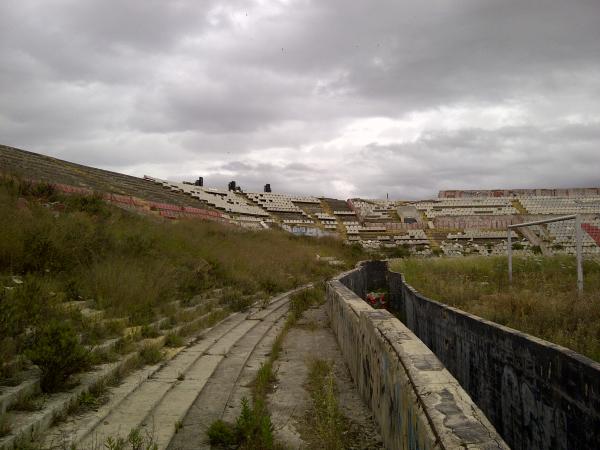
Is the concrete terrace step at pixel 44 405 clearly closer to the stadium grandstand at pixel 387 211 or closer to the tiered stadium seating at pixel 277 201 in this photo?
the stadium grandstand at pixel 387 211

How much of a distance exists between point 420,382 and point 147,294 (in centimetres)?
630

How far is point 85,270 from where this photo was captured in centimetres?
798

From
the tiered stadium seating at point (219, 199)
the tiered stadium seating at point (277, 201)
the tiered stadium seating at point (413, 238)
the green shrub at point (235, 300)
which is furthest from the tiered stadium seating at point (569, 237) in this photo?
the tiered stadium seating at point (277, 201)

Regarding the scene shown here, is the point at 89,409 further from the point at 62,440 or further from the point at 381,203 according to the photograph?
the point at 381,203

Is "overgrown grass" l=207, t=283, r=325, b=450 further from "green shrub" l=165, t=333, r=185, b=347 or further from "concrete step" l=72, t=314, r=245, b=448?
"green shrub" l=165, t=333, r=185, b=347

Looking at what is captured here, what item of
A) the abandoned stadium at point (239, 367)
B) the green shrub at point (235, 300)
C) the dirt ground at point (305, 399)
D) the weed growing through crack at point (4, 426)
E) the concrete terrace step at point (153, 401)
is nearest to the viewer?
the abandoned stadium at point (239, 367)

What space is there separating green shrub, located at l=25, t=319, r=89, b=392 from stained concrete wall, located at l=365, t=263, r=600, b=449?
157 inches

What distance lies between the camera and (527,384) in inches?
142

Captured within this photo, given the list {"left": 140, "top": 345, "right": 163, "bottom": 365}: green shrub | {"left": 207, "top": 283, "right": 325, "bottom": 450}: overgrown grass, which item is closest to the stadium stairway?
{"left": 207, "top": 283, "right": 325, "bottom": 450}: overgrown grass

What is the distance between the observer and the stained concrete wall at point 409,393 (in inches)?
81.6

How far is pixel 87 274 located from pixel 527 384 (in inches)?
269

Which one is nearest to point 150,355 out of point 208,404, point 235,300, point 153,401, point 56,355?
point 153,401

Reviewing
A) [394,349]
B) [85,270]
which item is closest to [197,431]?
[394,349]

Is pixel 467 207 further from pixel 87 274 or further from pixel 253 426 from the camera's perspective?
pixel 253 426
